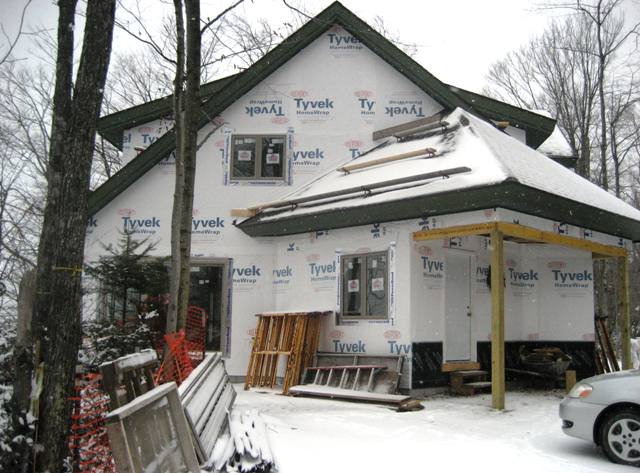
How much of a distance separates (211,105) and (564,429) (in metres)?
9.92

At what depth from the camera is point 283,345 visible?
472 inches

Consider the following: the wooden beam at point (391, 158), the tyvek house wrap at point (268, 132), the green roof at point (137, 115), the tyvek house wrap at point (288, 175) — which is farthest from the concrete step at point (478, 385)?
the green roof at point (137, 115)

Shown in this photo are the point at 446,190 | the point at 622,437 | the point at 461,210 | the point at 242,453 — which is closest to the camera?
the point at 242,453

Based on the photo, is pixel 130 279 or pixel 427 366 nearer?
pixel 130 279

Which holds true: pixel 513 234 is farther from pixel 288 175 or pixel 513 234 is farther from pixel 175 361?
pixel 288 175

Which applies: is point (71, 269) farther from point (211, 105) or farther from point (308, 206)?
point (211, 105)

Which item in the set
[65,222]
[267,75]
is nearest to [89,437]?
[65,222]

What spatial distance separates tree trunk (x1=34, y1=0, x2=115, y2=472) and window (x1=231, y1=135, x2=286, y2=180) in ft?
26.1

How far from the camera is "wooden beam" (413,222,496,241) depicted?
9493 mm

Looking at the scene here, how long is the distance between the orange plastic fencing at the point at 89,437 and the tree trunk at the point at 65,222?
211 mm

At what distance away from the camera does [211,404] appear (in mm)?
6508

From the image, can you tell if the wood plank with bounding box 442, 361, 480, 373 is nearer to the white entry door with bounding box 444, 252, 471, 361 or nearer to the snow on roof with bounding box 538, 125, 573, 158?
the white entry door with bounding box 444, 252, 471, 361

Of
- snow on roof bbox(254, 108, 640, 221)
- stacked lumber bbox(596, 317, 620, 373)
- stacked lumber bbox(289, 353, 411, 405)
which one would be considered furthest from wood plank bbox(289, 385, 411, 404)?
stacked lumber bbox(596, 317, 620, 373)

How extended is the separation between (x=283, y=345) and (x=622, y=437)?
6760 mm
